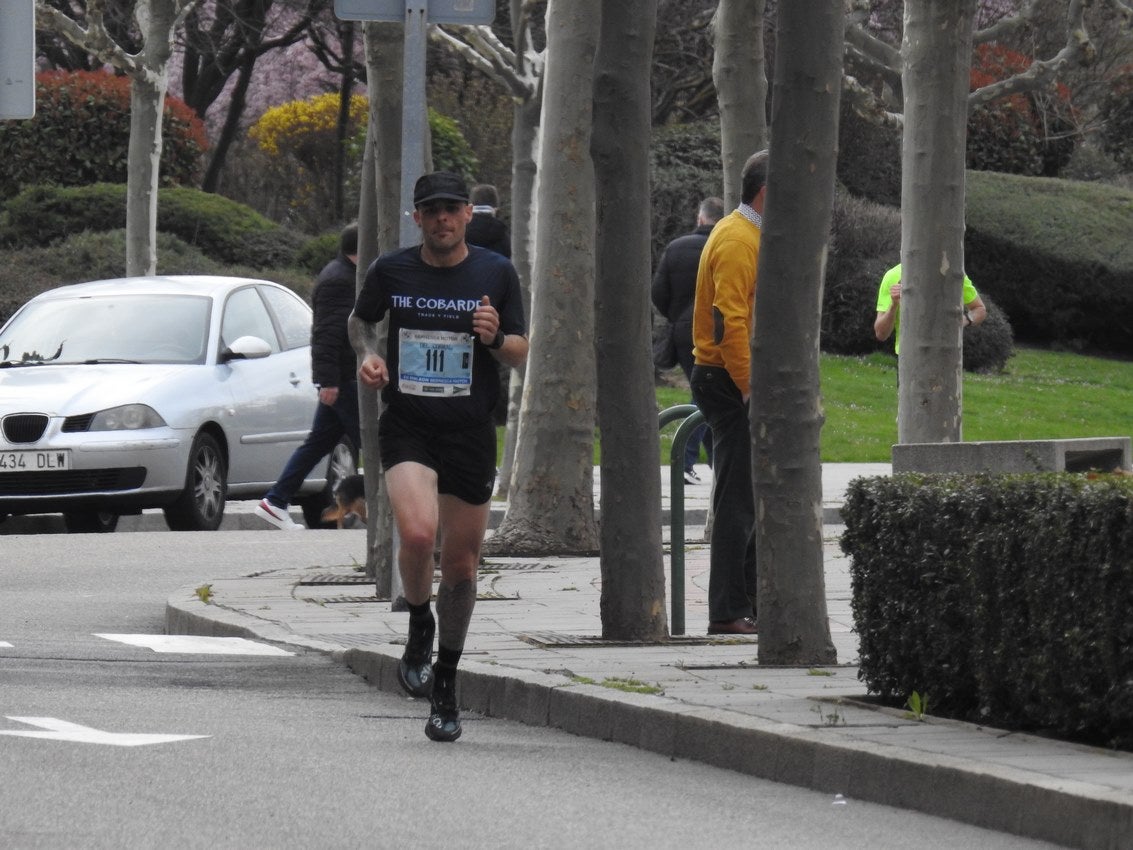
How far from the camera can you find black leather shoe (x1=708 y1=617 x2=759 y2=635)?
1033 cm

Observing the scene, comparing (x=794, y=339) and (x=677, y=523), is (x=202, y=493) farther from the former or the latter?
(x=794, y=339)

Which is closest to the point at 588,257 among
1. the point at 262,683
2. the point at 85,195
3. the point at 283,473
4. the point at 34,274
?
the point at 283,473

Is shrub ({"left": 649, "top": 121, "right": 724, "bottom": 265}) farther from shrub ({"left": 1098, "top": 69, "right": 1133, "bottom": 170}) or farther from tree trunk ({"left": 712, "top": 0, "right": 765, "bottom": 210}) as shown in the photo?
tree trunk ({"left": 712, "top": 0, "right": 765, "bottom": 210})

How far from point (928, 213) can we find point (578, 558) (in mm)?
2839

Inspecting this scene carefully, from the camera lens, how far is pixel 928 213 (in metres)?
12.6

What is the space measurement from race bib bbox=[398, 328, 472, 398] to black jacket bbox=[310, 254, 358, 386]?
736 cm

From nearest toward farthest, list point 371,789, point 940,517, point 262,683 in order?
point 371,789 → point 940,517 → point 262,683

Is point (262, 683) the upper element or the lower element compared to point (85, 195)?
lower

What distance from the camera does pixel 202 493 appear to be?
16.7m

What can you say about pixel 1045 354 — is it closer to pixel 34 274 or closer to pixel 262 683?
pixel 34 274

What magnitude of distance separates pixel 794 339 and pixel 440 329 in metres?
1.30

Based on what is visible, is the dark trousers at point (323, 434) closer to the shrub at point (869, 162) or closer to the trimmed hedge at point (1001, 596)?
the trimmed hedge at point (1001, 596)

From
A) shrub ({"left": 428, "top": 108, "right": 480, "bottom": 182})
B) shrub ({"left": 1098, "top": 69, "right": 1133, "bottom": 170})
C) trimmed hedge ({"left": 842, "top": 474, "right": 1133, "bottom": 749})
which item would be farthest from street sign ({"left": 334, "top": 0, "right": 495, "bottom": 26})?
shrub ({"left": 1098, "top": 69, "right": 1133, "bottom": 170})

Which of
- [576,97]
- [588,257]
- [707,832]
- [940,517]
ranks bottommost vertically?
[707,832]
